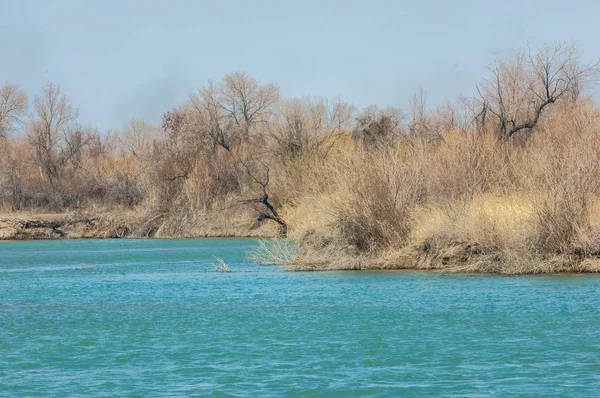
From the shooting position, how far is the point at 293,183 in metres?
56.7

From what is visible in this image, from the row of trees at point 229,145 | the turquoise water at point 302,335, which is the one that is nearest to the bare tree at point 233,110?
the row of trees at point 229,145

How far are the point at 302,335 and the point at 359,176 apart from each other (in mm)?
13638

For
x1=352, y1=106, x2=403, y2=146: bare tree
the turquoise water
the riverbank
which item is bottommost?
the turquoise water

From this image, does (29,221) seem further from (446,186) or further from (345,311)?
(345,311)

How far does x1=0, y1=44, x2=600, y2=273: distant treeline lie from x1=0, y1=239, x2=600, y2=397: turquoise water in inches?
62.5

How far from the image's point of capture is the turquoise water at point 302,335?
1375 centimetres

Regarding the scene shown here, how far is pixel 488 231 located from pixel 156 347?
14.4 meters

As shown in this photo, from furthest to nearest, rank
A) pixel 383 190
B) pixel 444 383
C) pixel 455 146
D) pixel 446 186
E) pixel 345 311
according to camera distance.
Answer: pixel 455 146
pixel 446 186
pixel 383 190
pixel 345 311
pixel 444 383

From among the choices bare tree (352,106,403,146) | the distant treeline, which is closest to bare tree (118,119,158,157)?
the distant treeline

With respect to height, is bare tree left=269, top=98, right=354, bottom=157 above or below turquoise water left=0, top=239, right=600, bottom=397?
above

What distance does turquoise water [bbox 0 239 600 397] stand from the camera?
1375 centimetres

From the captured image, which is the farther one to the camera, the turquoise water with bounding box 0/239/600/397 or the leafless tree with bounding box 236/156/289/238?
the leafless tree with bounding box 236/156/289/238

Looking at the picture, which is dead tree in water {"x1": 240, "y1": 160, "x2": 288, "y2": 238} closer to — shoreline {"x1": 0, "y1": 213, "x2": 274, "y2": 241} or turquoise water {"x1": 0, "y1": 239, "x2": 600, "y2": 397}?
shoreline {"x1": 0, "y1": 213, "x2": 274, "y2": 241}

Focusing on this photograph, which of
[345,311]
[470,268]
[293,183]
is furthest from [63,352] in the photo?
[293,183]
